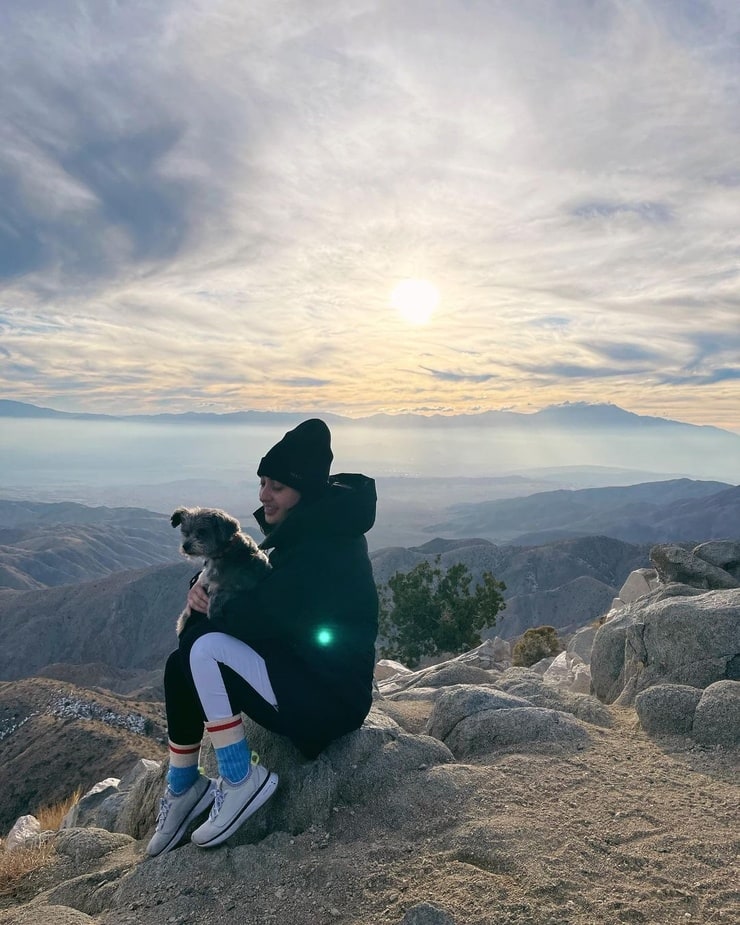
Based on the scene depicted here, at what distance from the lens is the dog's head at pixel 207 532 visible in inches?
243

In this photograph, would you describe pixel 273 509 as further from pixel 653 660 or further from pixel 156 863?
pixel 653 660

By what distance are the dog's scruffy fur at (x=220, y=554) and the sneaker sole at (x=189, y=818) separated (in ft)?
4.91

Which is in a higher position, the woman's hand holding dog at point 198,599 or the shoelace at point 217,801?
the woman's hand holding dog at point 198,599

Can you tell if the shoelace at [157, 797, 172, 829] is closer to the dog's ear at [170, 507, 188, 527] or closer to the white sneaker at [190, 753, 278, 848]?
the white sneaker at [190, 753, 278, 848]

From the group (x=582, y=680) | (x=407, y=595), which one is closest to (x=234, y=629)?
(x=582, y=680)

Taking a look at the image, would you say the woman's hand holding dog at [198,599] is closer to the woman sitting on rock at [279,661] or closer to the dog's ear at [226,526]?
the woman sitting on rock at [279,661]

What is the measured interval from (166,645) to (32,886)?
172 metres

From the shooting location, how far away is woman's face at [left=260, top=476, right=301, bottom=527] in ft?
19.9

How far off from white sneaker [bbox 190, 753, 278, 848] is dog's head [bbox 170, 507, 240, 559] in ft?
6.71

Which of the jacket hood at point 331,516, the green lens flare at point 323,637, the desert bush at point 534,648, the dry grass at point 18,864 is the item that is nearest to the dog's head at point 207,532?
the jacket hood at point 331,516

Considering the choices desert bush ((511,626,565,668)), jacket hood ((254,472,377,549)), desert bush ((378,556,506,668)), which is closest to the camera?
jacket hood ((254,472,377,549))

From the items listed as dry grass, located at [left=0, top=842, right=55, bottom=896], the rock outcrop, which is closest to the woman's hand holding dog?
dry grass, located at [left=0, top=842, right=55, bottom=896]

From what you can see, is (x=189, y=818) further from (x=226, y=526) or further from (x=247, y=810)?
(x=226, y=526)

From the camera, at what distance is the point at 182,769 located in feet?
18.4
